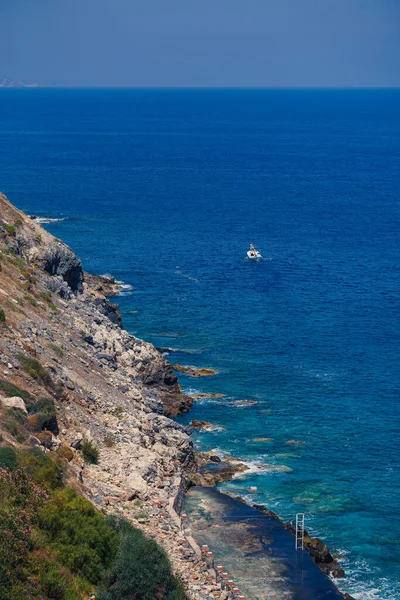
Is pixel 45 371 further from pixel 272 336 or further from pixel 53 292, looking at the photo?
pixel 272 336

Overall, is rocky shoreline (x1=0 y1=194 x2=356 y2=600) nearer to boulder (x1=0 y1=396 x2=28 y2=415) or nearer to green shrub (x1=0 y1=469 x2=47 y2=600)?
boulder (x1=0 y1=396 x2=28 y2=415)

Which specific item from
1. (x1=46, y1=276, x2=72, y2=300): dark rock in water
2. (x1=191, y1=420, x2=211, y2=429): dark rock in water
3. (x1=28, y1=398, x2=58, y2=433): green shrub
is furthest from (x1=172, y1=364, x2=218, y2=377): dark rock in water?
(x1=28, y1=398, x2=58, y2=433): green shrub

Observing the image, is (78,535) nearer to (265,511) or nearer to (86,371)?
(265,511)

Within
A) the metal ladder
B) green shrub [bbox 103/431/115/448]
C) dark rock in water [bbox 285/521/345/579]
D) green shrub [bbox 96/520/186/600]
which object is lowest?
green shrub [bbox 96/520/186/600]

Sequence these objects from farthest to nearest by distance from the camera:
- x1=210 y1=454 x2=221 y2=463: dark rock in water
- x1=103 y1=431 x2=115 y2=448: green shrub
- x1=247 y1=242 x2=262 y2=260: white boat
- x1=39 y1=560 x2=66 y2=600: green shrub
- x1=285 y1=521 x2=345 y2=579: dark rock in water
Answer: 1. x1=247 y1=242 x2=262 y2=260: white boat
2. x1=210 y1=454 x2=221 y2=463: dark rock in water
3. x1=103 y1=431 x2=115 y2=448: green shrub
4. x1=285 y1=521 x2=345 y2=579: dark rock in water
5. x1=39 y1=560 x2=66 y2=600: green shrub

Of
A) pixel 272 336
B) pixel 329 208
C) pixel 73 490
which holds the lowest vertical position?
pixel 73 490

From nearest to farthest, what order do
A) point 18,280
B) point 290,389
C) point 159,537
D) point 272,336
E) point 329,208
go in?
point 159,537, point 18,280, point 290,389, point 272,336, point 329,208

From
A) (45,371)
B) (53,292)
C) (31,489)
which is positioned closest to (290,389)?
(53,292)

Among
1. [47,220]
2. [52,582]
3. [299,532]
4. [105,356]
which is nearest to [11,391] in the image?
[52,582]
